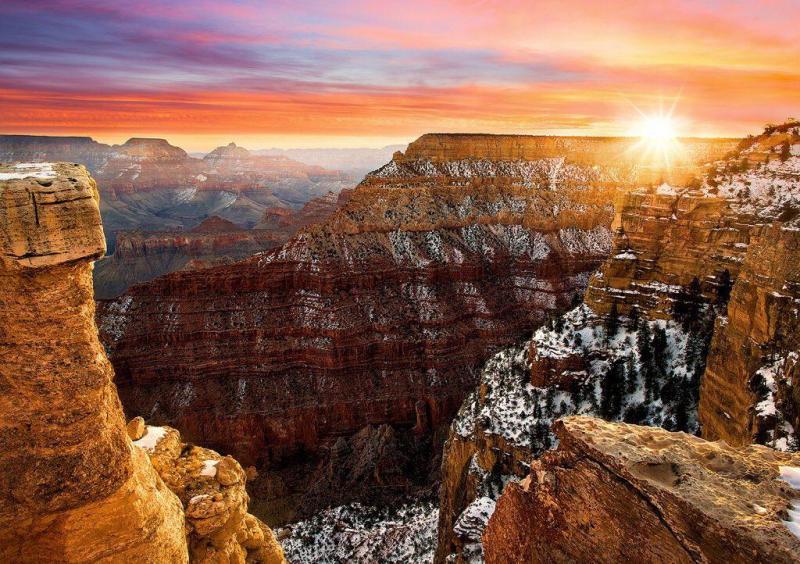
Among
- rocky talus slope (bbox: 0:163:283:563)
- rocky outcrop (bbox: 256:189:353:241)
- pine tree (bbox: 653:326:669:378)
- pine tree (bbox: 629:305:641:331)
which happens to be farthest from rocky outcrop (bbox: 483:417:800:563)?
rocky outcrop (bbox: 256:189:353:241)

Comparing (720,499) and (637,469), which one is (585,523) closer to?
(637,469)

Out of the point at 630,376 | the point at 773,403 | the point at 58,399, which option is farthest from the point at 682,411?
the point at 58,399

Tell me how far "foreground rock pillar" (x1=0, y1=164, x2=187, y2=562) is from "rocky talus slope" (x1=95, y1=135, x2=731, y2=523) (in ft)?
114

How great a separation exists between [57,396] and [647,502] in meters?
11.3

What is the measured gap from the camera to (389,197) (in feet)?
244

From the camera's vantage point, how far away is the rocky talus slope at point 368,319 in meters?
50.9

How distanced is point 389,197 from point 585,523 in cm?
6760

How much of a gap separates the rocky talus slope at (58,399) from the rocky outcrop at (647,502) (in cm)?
859

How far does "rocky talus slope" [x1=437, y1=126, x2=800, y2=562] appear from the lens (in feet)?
92.4

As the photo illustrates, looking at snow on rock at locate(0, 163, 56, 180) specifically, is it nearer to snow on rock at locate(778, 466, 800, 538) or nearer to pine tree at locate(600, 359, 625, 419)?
snow on rock at locate(778, 466, 800, 538)

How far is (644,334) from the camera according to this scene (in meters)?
32.4

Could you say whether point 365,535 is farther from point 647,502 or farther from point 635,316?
point 647,502

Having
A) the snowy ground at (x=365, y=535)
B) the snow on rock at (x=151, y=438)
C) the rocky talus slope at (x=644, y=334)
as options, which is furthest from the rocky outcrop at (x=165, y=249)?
the snow on rock at (x=151, y=438)

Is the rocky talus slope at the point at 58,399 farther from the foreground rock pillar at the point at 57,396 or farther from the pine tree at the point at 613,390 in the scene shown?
the pine tree at the point at 613,390
